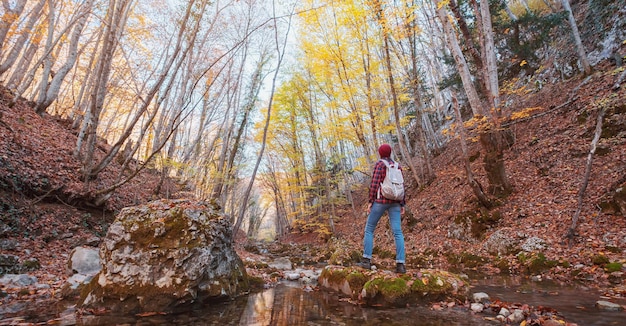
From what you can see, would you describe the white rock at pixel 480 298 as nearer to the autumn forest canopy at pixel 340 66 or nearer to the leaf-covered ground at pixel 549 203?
the leaf-covered ground at pixel 549 203

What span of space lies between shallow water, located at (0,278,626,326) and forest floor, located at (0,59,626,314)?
0.95 m

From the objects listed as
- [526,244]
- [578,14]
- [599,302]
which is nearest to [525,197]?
[526,244]

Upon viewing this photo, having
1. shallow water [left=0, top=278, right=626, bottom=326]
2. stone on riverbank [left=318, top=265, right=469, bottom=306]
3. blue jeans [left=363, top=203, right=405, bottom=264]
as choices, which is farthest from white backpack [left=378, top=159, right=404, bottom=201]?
shallow water [left=0, top=278, right=626, bottom=326]

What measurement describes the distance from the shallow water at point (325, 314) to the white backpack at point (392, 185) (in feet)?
5.14

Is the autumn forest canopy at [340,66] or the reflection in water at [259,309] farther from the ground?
the autumn forest canopy at [340,66]

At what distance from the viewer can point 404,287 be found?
12.7 ft

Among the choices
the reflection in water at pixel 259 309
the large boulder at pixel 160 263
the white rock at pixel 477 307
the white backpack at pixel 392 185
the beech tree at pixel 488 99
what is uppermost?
the beech tree at pixel 488 99

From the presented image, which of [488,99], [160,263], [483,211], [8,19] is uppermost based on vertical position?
[8,19]

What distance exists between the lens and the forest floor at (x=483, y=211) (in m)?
5.84

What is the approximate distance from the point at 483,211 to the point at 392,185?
5707mm

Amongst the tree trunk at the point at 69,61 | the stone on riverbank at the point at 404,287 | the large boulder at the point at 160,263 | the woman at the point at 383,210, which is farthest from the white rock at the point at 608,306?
the tree trunk at the point at 69,61

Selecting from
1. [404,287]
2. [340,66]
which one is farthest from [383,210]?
[340,66]

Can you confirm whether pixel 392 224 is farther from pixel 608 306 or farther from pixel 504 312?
pixel 608 306

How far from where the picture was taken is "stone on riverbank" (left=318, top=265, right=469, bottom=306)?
3.83 metres
